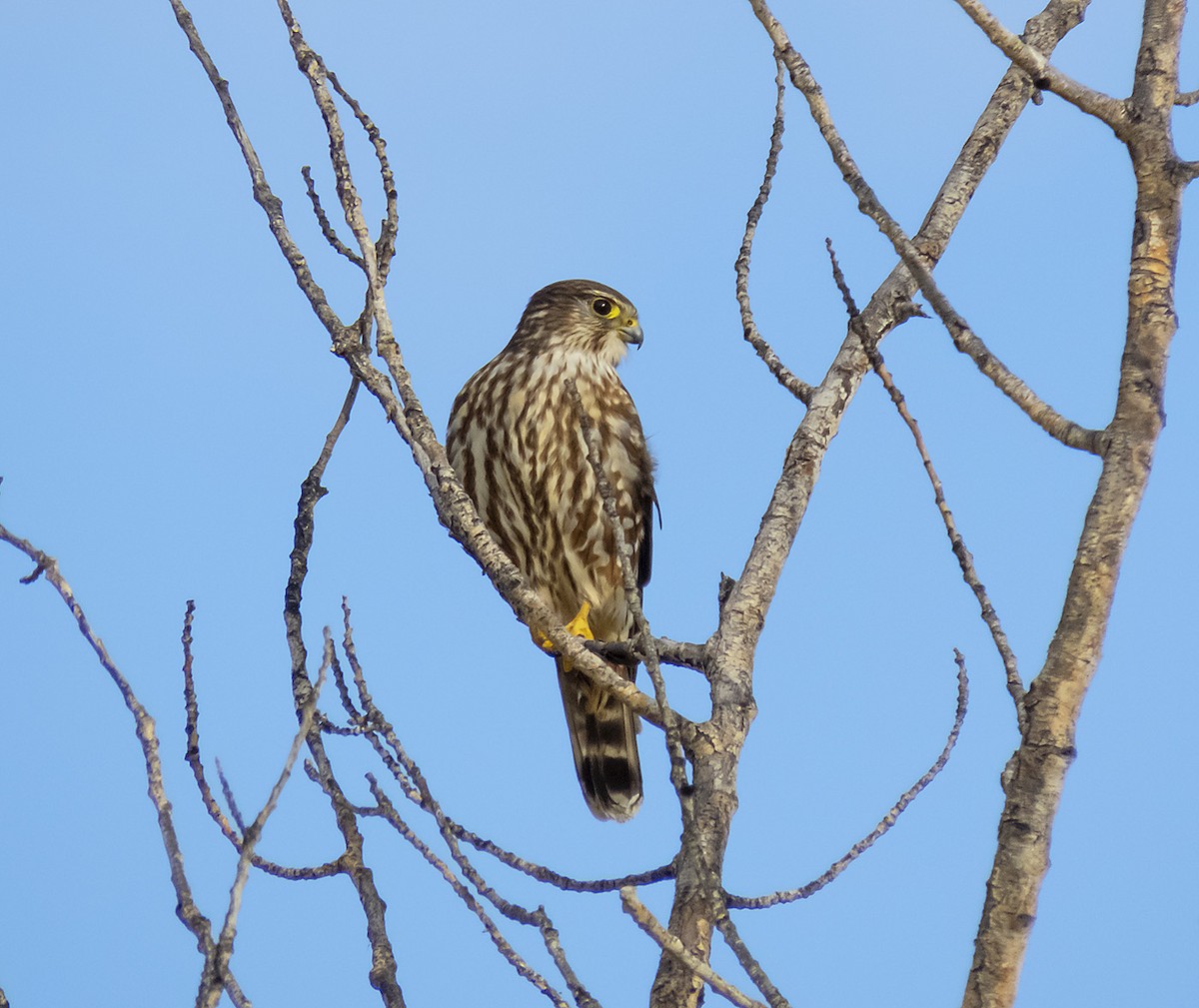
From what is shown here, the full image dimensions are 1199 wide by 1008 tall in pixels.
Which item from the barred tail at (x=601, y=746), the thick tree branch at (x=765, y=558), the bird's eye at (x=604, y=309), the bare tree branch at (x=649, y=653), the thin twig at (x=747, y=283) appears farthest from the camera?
the bird's eye at (x=604, y=309)

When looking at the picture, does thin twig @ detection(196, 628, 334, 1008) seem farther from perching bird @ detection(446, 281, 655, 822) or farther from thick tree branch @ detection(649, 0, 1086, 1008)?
perching bird @ detection(446, 281, 655, 822)

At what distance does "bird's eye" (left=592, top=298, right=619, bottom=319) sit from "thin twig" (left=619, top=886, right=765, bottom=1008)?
11.3 feet

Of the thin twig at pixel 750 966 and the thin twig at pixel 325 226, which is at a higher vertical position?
the thin twig at pixel 325 226

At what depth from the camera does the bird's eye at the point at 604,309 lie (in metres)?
4.91

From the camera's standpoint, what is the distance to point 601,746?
4496 mm

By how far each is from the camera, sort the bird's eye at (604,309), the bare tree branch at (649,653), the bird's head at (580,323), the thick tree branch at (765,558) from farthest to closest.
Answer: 1. the bird's eye at (604,309)
2. the bird's head at (580,323)
3. the thick tree branch at (765,558)
4. the bare tree branch at (649,653)

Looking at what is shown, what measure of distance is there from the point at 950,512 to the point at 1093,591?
12.2 inches

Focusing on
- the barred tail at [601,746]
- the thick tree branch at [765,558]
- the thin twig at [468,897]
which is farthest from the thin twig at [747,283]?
the barred tail at [601,746]

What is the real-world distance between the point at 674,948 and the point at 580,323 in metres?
3.39

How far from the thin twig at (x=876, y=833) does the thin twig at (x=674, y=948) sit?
31 centimetres

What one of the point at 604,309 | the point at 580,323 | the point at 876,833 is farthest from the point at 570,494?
the point at 876,833

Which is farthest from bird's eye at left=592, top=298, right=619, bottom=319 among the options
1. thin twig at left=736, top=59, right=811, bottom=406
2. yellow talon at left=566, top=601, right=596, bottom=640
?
thin twig at left=736, top=59, right=811, bottom=406

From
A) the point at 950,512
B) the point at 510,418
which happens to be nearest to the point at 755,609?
the point at 950,512

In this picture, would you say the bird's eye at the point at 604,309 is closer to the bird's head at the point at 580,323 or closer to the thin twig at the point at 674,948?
the bird's head at the point at 580,323
